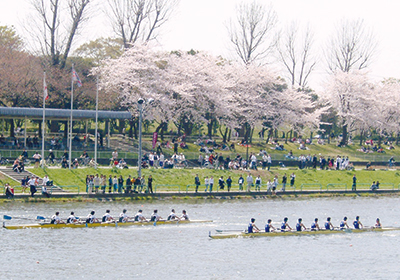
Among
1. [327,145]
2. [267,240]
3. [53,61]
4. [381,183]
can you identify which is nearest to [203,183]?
[267,240]

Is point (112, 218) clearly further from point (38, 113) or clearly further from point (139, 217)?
point (38, 113)

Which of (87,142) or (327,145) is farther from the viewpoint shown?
(327,145)

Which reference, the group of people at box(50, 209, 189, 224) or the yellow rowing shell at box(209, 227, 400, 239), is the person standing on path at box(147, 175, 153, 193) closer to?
the group of people at box(50, 209, 189, 224)

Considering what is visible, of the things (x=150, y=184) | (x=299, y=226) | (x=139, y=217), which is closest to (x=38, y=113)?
(x=150, y=184)

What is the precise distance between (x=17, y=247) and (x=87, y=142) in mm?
29142

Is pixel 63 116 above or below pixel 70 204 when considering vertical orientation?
above

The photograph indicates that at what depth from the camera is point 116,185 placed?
45781mm

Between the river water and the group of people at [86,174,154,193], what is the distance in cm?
207

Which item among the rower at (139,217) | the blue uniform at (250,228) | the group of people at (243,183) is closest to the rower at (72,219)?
the rower at (139,217)

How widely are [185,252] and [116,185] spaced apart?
15.6 m

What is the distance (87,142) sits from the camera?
59.2 meters

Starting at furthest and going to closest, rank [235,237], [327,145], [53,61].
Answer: [327,145], [53,61], [235,237]

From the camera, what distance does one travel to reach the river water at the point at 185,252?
2795 centimetres

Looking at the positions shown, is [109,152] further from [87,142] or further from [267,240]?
[267,240]
